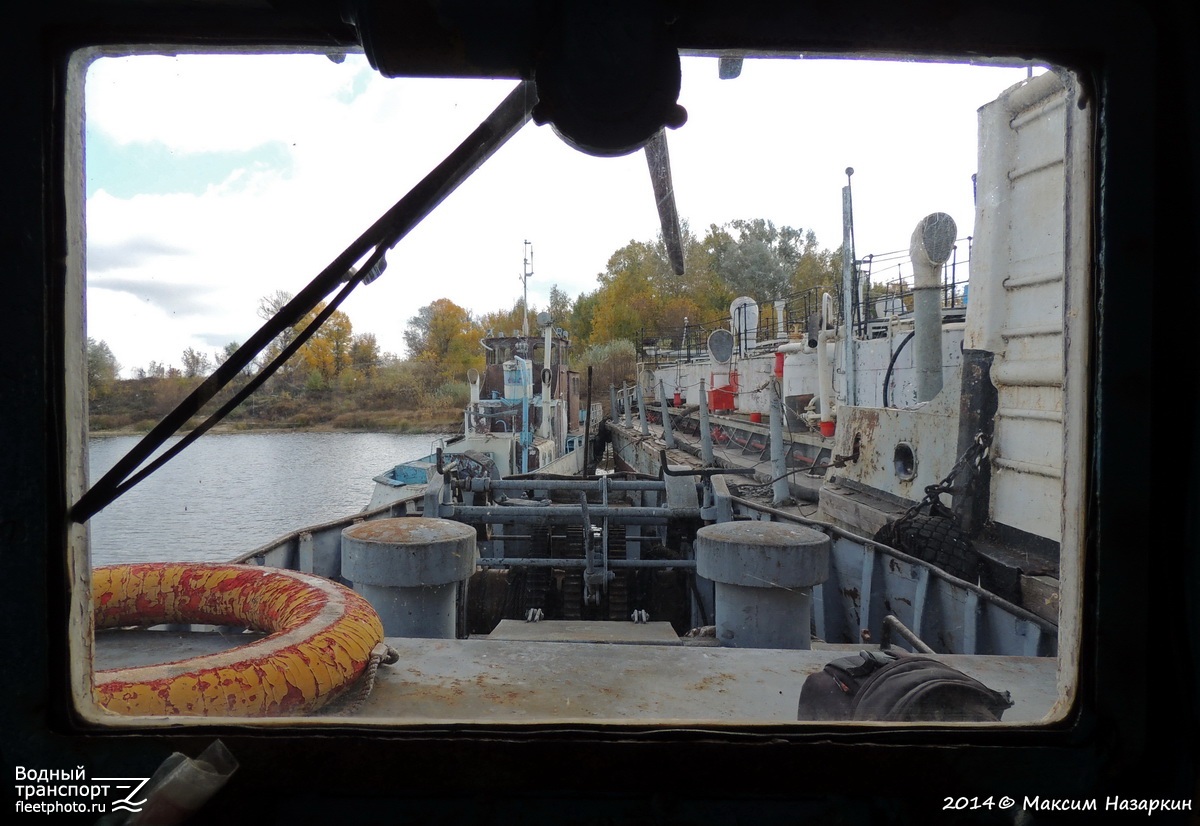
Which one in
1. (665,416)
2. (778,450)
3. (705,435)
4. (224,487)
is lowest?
(778,450)

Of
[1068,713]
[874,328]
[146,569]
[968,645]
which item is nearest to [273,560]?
[146,569]

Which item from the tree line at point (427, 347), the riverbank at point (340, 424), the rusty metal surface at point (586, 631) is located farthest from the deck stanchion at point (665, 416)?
the riverbank at point (340, 424)

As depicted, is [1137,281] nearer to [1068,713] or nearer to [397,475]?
[1068,713]

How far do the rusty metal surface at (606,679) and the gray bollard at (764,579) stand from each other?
2.08 ft

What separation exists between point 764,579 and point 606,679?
3.93 ft

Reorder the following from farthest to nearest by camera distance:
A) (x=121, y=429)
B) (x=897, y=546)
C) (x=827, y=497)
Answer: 1. (x=827, y=497)
2. (x=897, y=546)
3. (x=121, y=429)

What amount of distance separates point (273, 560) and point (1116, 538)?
169 inches

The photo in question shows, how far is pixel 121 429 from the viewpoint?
121 centimetres

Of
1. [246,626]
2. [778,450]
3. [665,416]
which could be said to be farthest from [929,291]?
[246,626]

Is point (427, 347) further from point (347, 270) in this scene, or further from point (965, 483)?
point (965, 483)

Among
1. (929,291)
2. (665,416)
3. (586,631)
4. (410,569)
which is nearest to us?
(410,569)

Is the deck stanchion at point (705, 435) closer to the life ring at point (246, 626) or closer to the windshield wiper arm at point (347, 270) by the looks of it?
the life ring at point (246, 626)

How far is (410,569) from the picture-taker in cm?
303

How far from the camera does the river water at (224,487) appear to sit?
1.27m
